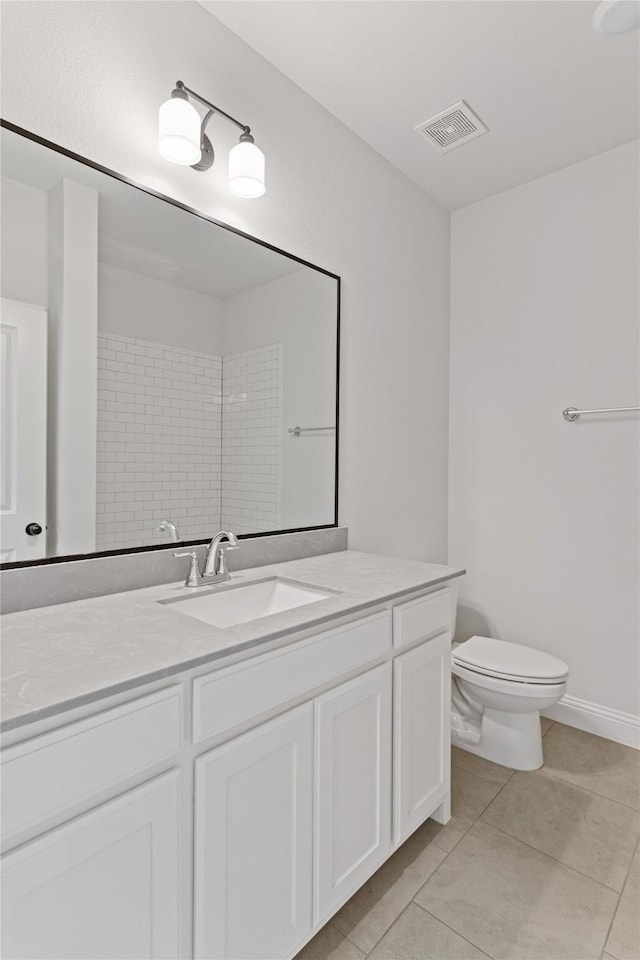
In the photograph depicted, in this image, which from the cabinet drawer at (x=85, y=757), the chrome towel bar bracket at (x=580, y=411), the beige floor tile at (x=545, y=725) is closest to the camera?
the cabinet drawer at (x=85, y=757)

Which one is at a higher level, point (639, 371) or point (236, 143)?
point (236, 143)

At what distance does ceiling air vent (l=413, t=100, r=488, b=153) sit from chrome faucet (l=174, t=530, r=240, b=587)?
6.03ft

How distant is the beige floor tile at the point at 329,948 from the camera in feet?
3.97

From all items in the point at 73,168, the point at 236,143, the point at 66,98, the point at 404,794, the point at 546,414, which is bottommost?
the point at 404,794

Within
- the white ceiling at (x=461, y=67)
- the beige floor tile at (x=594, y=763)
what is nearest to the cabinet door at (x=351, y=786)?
the beige floor tile at (x=594, y=763)

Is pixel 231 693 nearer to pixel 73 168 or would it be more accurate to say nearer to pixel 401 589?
pixel 401 589

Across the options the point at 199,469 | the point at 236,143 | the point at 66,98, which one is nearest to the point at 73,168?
the point at 66,98

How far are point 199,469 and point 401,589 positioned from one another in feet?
2.28

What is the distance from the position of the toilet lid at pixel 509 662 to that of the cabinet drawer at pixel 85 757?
1.45 meters

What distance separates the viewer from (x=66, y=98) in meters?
1.23

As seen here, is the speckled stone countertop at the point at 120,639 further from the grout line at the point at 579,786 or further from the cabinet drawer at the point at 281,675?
the grout line at the point at 579,786

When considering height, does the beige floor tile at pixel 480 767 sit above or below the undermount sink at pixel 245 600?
below

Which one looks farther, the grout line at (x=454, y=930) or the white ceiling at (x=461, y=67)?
the white ceiling at (x=461, y=67)

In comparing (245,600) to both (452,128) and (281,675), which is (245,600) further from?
(452,128)
